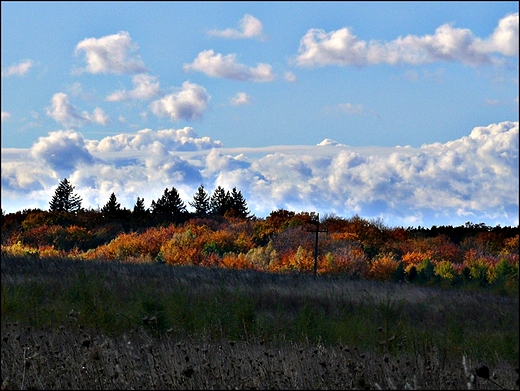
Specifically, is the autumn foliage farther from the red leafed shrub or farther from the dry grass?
the dry grass

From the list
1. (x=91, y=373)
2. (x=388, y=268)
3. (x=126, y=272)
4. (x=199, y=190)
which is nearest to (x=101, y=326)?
(x=91, y=373)

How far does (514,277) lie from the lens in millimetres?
27562

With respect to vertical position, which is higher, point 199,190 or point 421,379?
point 199,190

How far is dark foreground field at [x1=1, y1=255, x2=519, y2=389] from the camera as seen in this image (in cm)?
627

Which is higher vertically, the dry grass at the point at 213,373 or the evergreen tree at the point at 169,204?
the evergreen tree at the point at 169,204

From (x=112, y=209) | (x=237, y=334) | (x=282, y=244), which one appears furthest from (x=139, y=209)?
(x=237, y=334)

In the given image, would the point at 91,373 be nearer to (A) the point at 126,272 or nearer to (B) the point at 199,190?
(A) the point at 126,272

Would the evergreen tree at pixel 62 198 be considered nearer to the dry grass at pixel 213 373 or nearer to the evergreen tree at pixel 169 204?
the evergreen tree at pixel 169 204

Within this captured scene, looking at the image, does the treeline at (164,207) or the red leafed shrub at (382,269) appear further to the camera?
the treeline at (164,207)

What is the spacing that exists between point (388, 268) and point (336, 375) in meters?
26.9

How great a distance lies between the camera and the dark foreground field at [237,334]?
6273 mm

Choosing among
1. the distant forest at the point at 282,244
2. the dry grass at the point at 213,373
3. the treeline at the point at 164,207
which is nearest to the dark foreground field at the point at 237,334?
the dry grass at the point at 213,373

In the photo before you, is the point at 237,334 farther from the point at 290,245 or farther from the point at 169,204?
the point at 169,204

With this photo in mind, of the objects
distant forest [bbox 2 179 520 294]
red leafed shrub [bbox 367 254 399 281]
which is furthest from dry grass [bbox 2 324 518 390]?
red leafed shrub [bbox 367 254 399 281]
